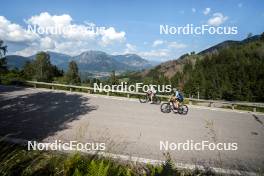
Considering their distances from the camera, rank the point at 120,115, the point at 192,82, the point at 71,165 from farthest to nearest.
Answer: the point at 192,82 → the point at 120,115 → the point at 71,165

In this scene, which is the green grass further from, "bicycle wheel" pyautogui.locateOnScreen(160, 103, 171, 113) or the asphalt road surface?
"bicycle wheel" pyautogui.locateOnScreen(160, 103, 171, 113)

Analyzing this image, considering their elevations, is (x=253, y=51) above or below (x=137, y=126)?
above

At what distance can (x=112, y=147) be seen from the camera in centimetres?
856

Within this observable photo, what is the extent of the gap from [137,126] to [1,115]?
251 inches

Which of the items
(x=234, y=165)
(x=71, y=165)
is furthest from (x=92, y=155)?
(x=234, y=165)

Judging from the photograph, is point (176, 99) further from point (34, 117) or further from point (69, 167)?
point (69, 167)

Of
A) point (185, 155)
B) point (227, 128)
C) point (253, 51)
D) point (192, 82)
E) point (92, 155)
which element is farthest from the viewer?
point (253, 51)

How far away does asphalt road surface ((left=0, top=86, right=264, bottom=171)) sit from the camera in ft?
27.5

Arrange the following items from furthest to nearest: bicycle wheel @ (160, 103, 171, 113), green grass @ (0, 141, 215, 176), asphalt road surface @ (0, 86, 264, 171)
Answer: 1. bicycle wheel @ (160, 103, 171, 113)
2. asphalt road surface @ (0, 86, 264, 171)
3. green grass @ (0, 141, 215, 176)

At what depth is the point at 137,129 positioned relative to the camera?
37.2 feet

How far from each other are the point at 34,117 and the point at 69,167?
28.0 feet

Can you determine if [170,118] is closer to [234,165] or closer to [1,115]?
[234,165]

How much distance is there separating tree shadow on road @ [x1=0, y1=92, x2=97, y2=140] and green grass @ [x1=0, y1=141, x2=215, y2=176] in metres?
2.02

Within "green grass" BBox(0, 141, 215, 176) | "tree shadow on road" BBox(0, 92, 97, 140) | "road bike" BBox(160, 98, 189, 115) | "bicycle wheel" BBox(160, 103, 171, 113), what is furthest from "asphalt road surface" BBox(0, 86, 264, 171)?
"green grass" BBox(0, 141, 215, 176)
